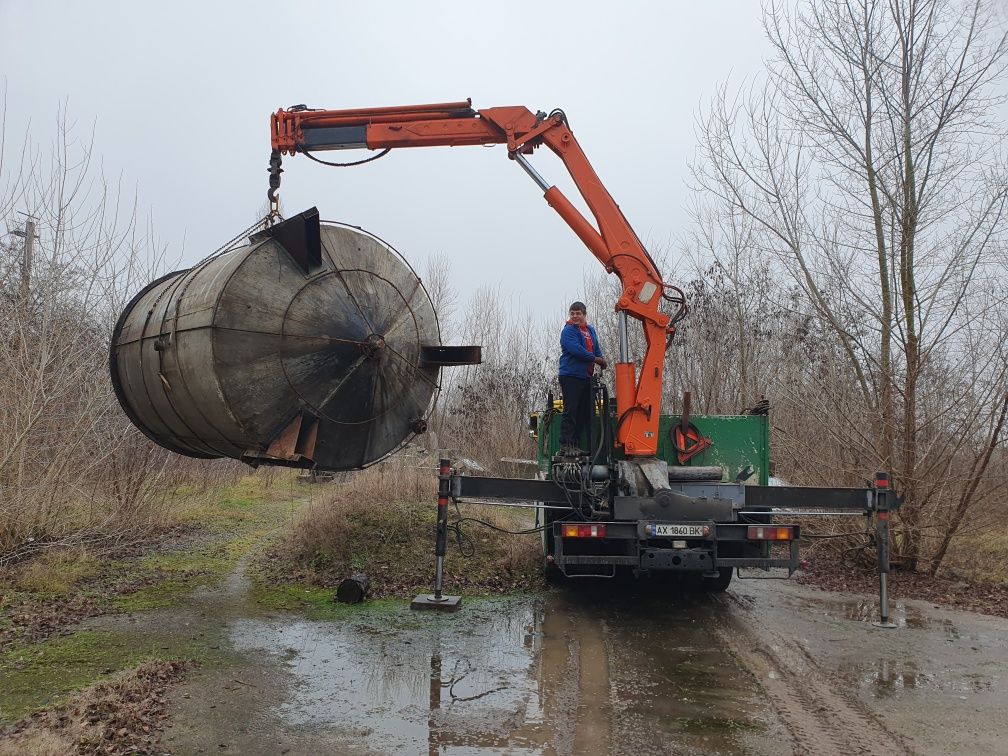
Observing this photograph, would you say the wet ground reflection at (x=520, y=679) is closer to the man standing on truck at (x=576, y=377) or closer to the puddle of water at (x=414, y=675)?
the puddle of water at (x=414, y=675)

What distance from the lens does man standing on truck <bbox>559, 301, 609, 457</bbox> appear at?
7.64 meters

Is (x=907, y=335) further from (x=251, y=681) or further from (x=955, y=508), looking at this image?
(x=251, y=681)

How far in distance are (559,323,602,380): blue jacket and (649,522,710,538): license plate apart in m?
1.70

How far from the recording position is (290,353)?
6035 mm

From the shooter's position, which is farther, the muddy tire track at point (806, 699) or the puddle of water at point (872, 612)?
the puddle of water at point (872, 612)

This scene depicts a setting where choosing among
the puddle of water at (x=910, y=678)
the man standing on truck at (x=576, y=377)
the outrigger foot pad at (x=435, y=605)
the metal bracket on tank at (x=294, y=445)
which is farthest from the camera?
the man standing on truck at (x=576, y=377)

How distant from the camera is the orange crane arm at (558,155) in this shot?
753 cm

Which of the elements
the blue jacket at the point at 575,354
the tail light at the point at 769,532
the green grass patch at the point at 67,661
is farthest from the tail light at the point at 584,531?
the green grass patch at the point at 67,661

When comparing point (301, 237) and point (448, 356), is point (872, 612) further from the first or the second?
point (301, 237)

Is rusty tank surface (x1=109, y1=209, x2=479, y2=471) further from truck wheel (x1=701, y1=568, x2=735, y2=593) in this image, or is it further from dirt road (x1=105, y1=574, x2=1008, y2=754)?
truck wheel (x1=701, y1=568, x2=735, y2=593)

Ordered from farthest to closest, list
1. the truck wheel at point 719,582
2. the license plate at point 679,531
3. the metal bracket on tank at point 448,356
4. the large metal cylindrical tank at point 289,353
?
the truck wheel at point 719,582 < the metal bracket on tank at point 448,356 < the license plate at point 679,531 < the large metal cylindrical tank at point 289,353

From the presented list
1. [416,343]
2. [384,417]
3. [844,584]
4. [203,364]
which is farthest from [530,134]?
[844,584]

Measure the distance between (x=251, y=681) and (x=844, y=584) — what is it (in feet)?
22.3

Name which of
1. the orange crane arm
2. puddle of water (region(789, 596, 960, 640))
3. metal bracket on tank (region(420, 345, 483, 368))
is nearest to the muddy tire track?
puddle of water (region(789, 596, 960, 640))
